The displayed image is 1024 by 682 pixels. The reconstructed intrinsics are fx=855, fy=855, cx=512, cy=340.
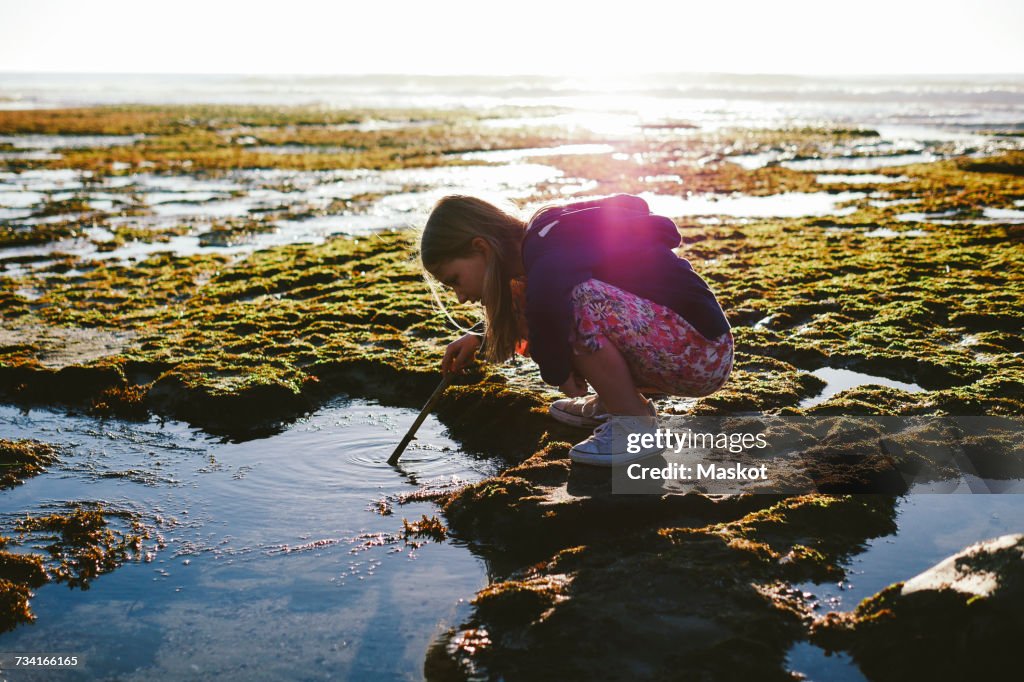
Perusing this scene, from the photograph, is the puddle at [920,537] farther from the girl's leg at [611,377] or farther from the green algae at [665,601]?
the girl's leg at [611,377]

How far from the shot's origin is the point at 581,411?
5543mm

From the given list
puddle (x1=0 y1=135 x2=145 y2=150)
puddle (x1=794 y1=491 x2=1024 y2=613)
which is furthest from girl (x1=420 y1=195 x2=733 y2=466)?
puddle (x1=0 y1=135 x2=145 y2=150)

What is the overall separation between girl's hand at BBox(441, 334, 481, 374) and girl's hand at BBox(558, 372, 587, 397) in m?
0.60

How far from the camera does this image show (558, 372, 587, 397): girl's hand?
17.2 ft

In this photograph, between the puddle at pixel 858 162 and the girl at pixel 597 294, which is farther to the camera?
the puddle at pixel 858 162

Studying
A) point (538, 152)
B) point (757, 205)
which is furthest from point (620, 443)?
point (538, 152)

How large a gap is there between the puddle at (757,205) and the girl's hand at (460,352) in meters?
10.7

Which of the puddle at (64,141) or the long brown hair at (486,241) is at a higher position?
the puddle at (64,141)

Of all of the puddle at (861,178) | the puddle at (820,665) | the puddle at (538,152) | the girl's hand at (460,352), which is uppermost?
the puddle at (538,152)

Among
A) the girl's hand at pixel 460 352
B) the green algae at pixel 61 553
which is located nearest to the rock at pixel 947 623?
the girl's hand at pixel 460 352

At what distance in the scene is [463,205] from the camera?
15.3 ft

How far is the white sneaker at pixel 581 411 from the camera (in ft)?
17.8

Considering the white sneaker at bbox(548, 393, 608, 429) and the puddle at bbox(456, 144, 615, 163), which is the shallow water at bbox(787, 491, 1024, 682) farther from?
the puddle at bbox(456, 144, 615, 163)

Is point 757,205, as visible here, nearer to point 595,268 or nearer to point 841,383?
point 841,383
